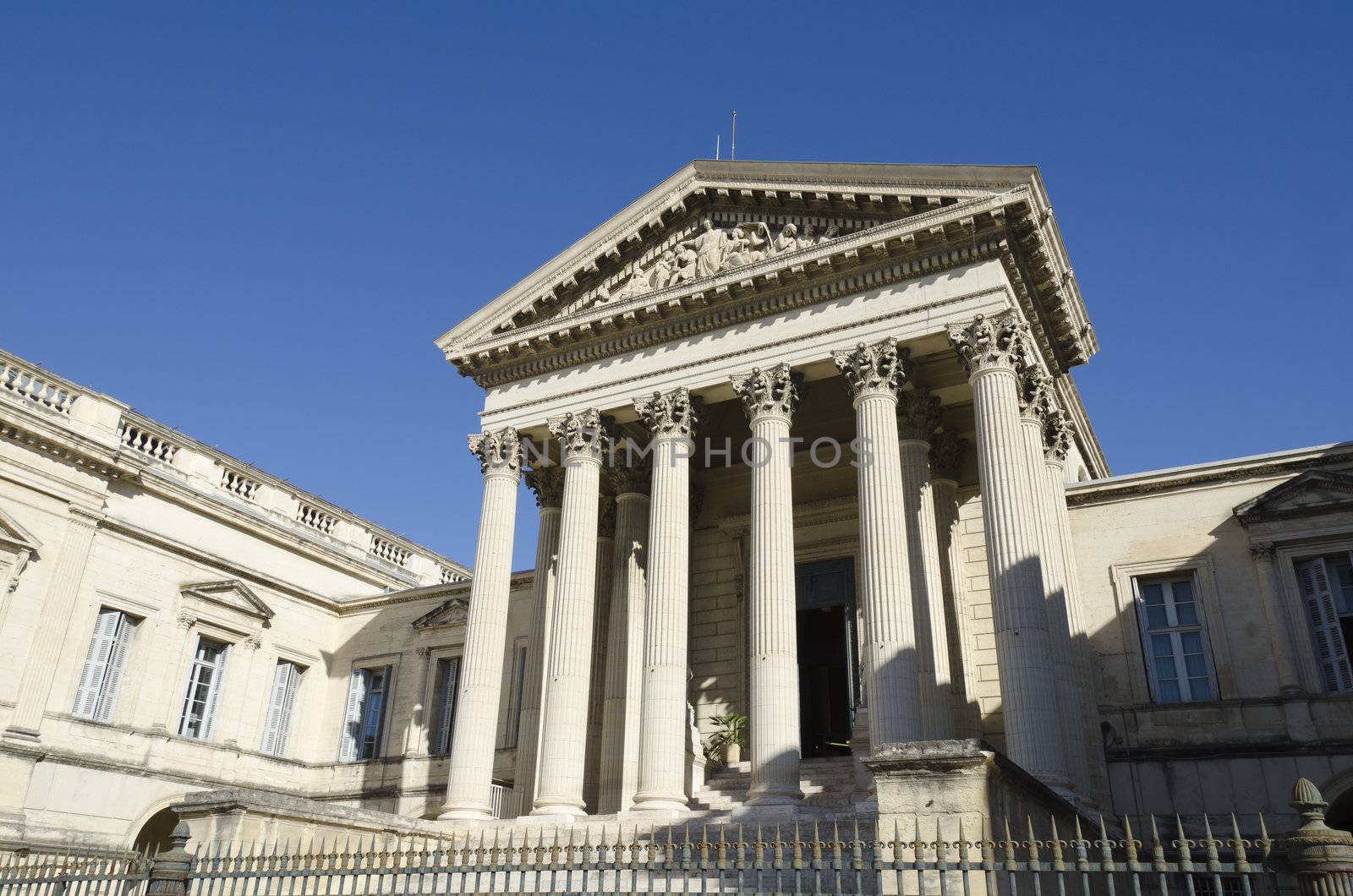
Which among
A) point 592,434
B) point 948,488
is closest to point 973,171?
point 948,488

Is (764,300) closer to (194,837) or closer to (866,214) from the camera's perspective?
(866,214)

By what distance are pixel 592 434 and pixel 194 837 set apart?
9.48m

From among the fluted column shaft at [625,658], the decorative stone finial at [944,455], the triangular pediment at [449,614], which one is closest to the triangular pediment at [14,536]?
the triangular pediment at [449,614]

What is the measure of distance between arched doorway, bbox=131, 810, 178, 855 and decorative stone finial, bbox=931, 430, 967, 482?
17.3 meters

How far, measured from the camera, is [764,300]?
18578 mm

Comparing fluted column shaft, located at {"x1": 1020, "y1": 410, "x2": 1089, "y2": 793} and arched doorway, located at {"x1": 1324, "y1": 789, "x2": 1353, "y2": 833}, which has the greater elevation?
fluted column shaft, located at {"x1": 1020, "y1": 410, "x2": 1089, "y2": 793}

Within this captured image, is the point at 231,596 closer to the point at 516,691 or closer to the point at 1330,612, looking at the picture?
the point at 516,691

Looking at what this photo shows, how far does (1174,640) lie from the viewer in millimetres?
18141

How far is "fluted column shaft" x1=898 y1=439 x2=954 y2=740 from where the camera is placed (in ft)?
54.8

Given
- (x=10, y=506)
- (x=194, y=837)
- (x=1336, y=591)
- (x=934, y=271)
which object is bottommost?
(x=194, y=837)

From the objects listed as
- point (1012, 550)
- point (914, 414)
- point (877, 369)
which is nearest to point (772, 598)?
point (1012, 550)

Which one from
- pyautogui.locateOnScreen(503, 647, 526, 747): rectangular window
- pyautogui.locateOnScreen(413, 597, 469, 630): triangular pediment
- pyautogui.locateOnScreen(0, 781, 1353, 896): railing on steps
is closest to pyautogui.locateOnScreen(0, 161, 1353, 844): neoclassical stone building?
pyautogui.locateOnScreen(503, 647, 526, 747): rectangular window

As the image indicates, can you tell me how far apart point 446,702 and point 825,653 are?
30.2 feet

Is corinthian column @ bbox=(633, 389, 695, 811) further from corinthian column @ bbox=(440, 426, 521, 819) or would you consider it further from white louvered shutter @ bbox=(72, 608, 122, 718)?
white louvered shutter @ bbox=(72, 608, 122, 718)
